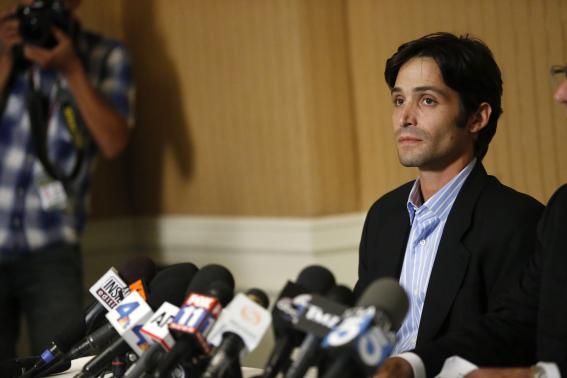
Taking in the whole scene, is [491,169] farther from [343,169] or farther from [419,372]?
[419,372]

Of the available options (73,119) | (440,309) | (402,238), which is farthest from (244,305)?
(73,119)

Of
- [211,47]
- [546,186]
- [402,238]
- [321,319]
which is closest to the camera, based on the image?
[321,319]

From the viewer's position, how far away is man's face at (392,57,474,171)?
6.97ft

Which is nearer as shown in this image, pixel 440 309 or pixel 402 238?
pixel 440 309

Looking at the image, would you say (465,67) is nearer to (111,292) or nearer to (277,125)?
(111,292)

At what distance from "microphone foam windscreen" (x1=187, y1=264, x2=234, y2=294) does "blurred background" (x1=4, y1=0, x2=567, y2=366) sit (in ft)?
5.06

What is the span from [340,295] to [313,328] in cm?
21

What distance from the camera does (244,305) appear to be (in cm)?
132

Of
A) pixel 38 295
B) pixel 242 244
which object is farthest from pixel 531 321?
pixel 242 244

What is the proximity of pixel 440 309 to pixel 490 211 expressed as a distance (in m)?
0.24

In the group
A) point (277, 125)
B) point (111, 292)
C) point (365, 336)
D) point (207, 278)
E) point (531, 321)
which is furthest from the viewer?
point (277, 125)

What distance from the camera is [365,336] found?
118 centimetres

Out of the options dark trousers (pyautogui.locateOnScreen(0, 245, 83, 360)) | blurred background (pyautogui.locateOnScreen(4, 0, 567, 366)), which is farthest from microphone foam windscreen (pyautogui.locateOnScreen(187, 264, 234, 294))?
dark trousers (pyautogui.locateOnScreen(0, 245, 83, 360))

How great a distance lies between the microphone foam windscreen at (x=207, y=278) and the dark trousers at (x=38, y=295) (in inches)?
67.8
